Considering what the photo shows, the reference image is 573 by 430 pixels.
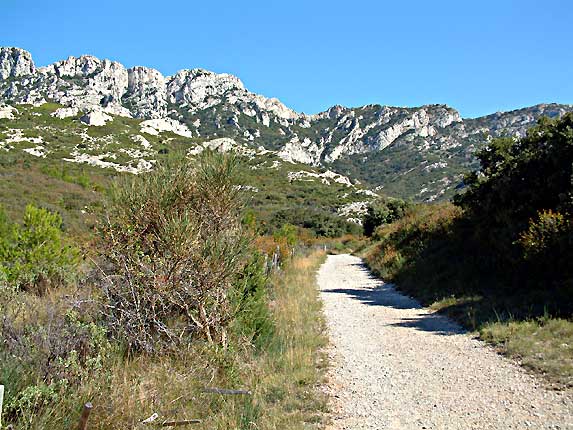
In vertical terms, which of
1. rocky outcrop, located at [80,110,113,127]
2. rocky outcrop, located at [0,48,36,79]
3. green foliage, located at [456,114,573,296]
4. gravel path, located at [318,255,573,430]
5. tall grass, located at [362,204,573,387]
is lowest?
gravel path, located at [318,255,573,430]

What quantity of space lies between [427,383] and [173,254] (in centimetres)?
364

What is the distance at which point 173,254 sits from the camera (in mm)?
5375

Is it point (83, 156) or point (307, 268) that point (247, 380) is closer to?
point (307, 268)

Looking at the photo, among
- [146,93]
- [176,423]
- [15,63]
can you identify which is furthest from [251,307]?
[15,63]

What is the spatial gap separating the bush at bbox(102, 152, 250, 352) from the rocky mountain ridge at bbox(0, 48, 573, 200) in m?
96.3

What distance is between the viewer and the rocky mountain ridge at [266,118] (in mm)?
112188

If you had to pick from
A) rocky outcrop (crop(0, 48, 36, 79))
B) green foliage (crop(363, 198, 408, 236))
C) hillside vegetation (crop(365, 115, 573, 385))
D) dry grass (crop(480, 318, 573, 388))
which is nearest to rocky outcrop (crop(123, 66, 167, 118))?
rocky outcrop (crop(0, 48, 36, 79))

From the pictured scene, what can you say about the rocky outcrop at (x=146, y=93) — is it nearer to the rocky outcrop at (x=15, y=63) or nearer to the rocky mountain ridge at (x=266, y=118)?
the rocky mountain ridge at (x=266, y=118)

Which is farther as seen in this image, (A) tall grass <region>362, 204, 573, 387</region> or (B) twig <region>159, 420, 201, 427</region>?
(A) tall grass <region>362, 204, 573, 387</region>

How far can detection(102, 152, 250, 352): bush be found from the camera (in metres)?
5.14

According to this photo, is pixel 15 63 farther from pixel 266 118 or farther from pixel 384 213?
pixel 384 213

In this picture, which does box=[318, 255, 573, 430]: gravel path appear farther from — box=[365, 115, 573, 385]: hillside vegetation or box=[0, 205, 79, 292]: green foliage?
box=[0, 205, 79, 292]: green foliage

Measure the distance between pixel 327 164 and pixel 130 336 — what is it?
12520cm

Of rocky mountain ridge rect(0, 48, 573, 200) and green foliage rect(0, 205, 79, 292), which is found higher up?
rocky mountain ridge rect(0, 48, 573, 200)
